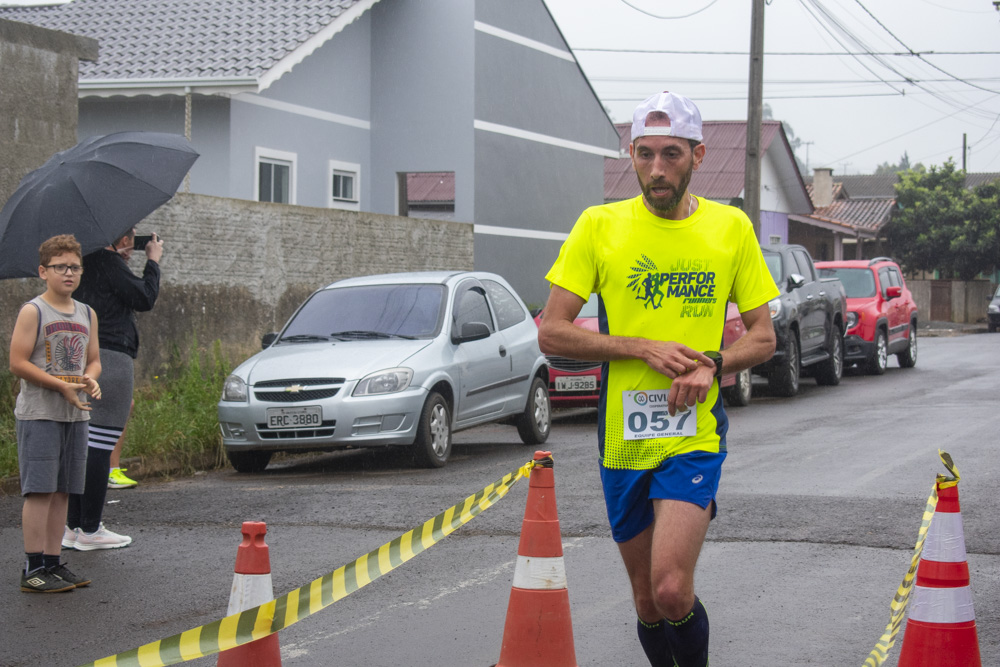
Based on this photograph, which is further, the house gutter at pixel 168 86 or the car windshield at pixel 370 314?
the house gutter at pixel 168 86

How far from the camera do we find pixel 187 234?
14508mm

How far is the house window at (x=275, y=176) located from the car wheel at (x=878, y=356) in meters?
9.89

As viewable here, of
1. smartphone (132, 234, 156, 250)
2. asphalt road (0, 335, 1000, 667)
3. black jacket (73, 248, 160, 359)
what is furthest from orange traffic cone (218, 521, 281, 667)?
smartphone (132, 234, 156, 250)

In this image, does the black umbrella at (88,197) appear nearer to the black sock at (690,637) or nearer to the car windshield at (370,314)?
the car windshield at (370,314)

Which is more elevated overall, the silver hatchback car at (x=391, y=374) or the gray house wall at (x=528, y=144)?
the gray house wall at (x=528, y=144)

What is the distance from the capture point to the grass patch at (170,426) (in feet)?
34.5

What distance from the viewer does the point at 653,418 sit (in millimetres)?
3736

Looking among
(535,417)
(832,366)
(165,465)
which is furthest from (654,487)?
(832,366)

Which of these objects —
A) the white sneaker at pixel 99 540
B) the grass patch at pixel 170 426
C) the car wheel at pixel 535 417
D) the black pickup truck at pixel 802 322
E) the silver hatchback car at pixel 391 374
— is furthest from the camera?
the black pickup truck at pixel 802 322

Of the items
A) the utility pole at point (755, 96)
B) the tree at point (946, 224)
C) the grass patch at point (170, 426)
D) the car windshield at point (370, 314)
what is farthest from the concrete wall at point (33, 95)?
the tree at point (946, 224)

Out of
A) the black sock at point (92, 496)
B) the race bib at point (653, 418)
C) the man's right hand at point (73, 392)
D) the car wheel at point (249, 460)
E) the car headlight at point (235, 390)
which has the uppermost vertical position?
the race bib at point (653, 418)

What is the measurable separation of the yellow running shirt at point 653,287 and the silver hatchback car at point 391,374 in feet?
20.6

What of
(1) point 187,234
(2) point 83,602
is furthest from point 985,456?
(1) point 187,234

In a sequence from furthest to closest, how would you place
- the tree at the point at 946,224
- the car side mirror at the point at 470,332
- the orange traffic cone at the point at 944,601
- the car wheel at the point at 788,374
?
the tree at the point at 946,224, the car wheel at the point at 788,374, the car side mirror at the point at 470,332, the orange traffic cone at the point at 944,601
